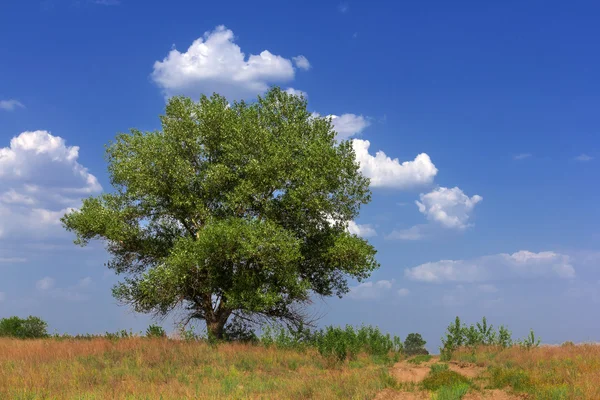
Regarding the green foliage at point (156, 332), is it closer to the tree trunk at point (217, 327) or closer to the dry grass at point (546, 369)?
the tree trunk at point (217, 327)

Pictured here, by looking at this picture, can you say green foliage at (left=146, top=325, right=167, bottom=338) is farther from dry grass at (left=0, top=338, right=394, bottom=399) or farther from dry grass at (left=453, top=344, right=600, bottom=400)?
dry grass at (left=453, top=344, right=600, bottom=400)

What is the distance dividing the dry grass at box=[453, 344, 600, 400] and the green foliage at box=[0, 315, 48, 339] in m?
28.1

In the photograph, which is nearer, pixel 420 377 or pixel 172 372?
pixel 172 372

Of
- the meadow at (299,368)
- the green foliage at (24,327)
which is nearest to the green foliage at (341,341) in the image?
the meadow at (299,368)

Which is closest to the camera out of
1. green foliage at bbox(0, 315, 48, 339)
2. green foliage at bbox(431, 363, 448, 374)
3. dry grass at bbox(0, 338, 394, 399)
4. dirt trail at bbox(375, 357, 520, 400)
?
dry grass at bbox(0, 338, 394, 399)

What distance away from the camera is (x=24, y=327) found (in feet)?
120

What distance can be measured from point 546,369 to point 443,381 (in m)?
4.80

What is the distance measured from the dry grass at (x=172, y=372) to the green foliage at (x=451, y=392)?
1.99 meters

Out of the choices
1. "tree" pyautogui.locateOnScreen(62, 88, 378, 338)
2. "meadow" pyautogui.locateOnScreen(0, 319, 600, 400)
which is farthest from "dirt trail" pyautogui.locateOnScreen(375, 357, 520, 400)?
"tree" pyautogui.locateOnScreen(62, 88, 378, 338)

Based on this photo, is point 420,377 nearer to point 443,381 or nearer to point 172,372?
point 443,381

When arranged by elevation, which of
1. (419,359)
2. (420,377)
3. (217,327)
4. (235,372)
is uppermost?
(217,327)

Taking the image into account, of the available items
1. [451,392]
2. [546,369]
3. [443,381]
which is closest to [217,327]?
[443,381]

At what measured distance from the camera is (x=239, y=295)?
2758cm

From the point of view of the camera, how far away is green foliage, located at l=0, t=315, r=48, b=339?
36.0m
